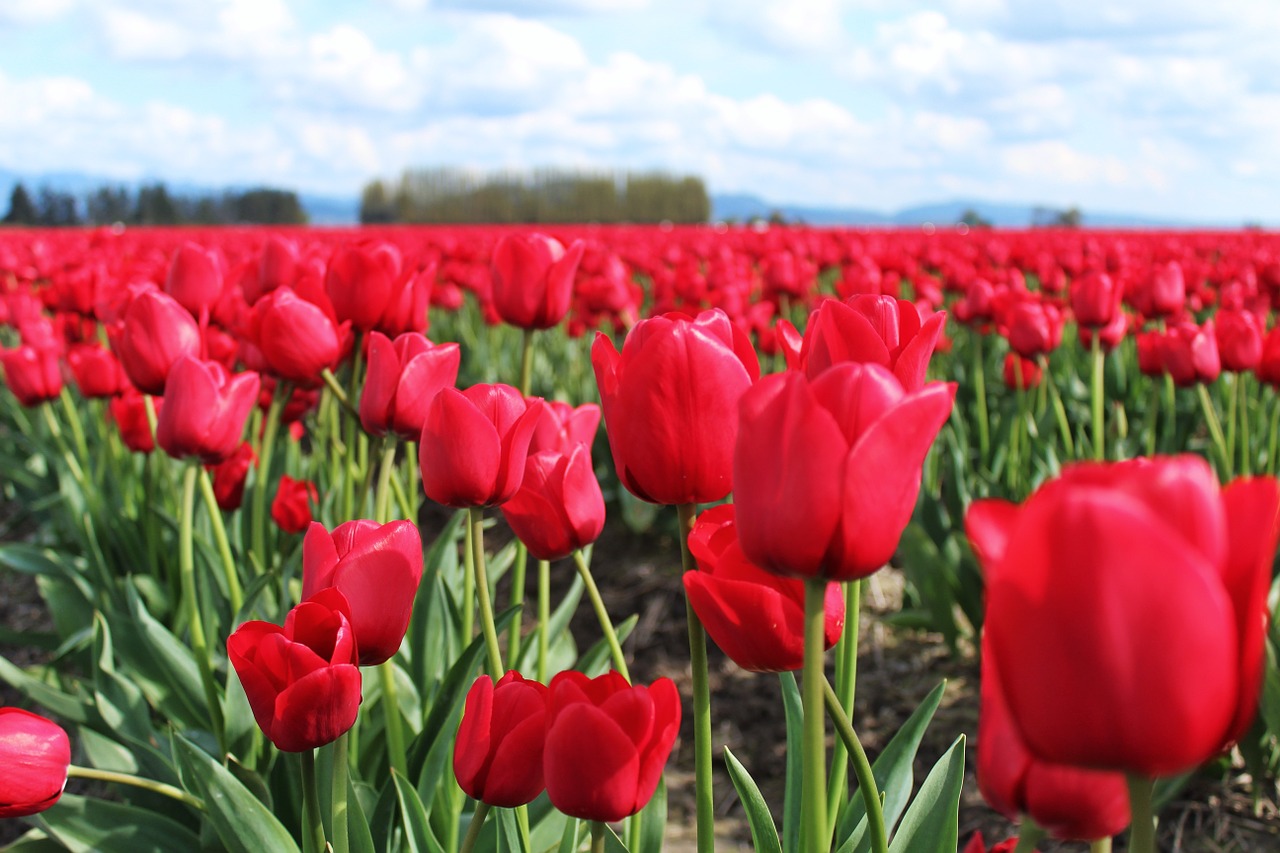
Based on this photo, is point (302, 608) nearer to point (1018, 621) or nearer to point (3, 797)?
point (3, 797)

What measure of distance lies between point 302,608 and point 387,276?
108 cm

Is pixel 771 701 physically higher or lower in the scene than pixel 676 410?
lower

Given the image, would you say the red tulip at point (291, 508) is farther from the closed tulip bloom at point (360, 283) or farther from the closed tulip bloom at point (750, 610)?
the closed tulip bloom at point (750, 610)

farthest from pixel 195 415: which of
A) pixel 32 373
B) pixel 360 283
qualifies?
pixel 32 373

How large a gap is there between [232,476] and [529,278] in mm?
978

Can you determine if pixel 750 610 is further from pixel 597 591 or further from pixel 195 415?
pixel 195 415

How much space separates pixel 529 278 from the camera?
1910 millimetres

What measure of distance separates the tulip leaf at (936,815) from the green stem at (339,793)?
553 millimetres

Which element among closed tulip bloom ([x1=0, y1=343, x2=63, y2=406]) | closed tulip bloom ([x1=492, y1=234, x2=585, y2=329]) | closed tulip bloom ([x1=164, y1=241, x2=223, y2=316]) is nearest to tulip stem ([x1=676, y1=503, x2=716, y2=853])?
closed tulip bloom ([x1=492, y1=234, x2=585, y2=329])

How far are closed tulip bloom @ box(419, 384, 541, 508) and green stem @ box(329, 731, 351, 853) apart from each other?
0.26 metres

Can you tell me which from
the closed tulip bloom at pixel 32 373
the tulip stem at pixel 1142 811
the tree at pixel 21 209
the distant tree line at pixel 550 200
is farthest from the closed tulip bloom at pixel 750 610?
the tree at pixel 21 209

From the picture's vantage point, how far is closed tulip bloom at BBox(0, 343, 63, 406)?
2844 mm

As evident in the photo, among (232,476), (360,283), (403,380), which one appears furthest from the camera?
(232,476)

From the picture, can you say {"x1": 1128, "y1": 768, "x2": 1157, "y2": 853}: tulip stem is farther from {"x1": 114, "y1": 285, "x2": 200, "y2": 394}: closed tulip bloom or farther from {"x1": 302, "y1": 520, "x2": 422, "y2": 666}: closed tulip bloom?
{"x1": 114, "y1": 285, "x2": 200, "y2": 394}: closed tulip bloom
